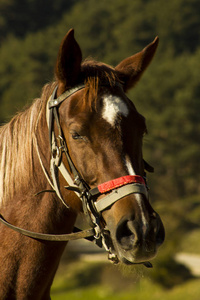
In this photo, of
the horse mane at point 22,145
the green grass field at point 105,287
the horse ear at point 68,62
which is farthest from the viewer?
the green grass field at point 105,287

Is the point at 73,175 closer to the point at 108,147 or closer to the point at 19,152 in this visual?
the point at 108,147

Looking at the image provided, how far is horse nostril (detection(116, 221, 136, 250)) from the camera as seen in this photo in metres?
2.80

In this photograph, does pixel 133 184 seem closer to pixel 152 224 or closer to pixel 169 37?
pixel 152 224

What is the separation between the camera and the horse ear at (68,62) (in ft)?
10.3

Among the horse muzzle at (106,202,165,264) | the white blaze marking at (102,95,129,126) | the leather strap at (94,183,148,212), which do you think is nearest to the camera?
the horse muzzle at (106,202,165,264)

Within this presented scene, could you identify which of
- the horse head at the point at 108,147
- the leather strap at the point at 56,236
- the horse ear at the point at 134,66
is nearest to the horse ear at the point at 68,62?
the horse head at the point at 108,147

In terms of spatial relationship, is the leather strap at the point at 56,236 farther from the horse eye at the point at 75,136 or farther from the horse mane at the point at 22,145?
the horse eye at the point at 75,136

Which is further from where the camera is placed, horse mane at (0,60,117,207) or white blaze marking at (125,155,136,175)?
horse mane at (0,60,117,207)

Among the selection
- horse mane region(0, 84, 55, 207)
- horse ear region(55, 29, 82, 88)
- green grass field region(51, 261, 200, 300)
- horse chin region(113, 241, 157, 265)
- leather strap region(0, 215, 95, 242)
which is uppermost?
horse ear region(55, 29, 82, 88)

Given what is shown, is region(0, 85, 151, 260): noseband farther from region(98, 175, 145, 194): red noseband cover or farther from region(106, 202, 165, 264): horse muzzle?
region(106, 202, 165, 264): horse muzzle

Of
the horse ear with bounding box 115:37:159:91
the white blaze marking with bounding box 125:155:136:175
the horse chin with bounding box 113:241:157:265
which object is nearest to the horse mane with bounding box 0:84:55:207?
the horse ear with bounding box 115:37:159:91

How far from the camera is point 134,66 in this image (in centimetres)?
353

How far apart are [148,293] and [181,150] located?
72.6ft

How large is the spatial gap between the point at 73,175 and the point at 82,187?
11 centimetres
